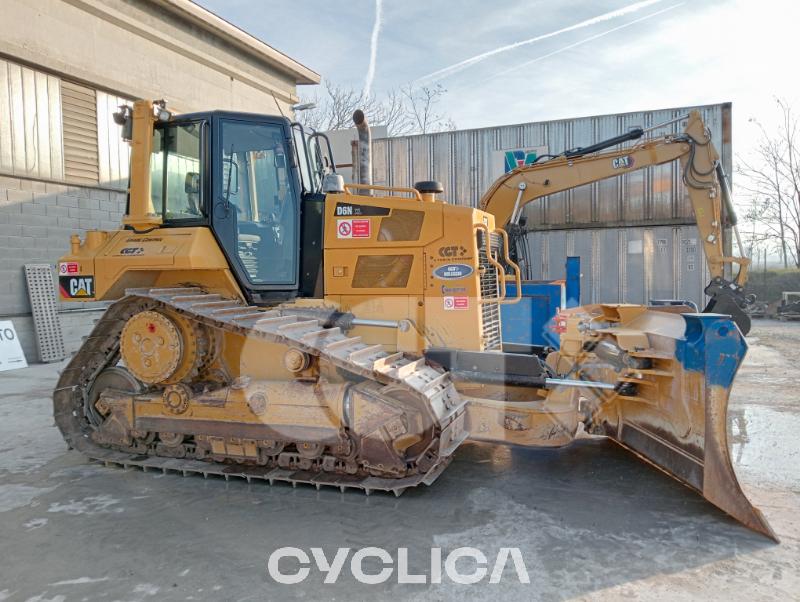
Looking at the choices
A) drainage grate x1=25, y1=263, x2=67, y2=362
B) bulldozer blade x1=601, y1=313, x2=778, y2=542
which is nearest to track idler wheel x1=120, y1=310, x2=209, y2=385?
bulldozer blade x1=601, y1=313, x2=778, y2=542

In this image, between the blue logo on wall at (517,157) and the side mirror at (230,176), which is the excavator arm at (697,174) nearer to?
the blue logo on wall at (517,157)

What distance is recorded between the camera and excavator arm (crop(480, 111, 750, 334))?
362 inches

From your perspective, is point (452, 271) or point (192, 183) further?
point (192, 183)

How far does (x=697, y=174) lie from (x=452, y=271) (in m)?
6.10

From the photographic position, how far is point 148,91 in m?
13.0

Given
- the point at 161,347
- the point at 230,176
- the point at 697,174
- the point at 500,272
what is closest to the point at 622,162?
the point at 697,174

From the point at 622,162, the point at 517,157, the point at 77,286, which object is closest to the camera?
the point at 77,286

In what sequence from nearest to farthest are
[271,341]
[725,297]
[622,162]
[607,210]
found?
[271,341], [725,297], [622,162], [607,210]

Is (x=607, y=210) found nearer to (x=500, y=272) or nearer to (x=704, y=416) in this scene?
(x=500, y=272)

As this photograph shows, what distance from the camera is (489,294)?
215 inches

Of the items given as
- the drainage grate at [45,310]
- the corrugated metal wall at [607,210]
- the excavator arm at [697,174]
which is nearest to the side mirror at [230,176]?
the excavator arm at [697,174]

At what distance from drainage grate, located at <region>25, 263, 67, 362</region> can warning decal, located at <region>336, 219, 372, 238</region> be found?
8.18 m

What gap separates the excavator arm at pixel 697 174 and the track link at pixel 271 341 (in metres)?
6.07

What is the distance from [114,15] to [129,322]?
9736 mm
